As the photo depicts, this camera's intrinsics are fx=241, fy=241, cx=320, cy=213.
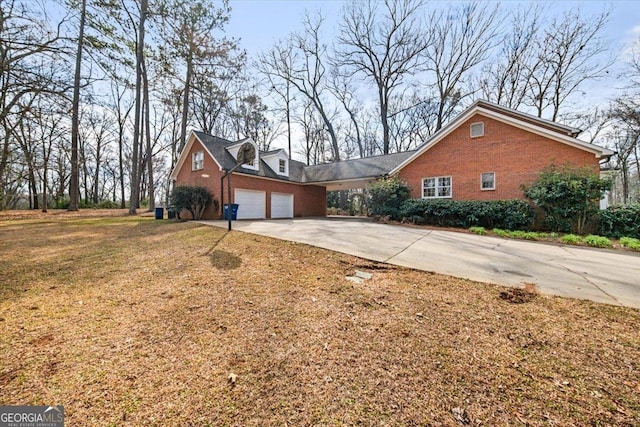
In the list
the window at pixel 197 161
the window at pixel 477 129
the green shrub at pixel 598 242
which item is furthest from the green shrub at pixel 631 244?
the window at pixel 197 161

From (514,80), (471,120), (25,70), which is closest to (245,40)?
(25,70)

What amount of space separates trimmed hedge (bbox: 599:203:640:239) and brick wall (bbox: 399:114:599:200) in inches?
86.0

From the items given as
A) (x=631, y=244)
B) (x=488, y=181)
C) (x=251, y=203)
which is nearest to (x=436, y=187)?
(x=488, y=181)

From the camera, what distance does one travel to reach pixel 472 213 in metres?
10.9

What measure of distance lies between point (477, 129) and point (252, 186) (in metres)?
13.1

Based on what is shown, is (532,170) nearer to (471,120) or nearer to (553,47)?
(471,120)

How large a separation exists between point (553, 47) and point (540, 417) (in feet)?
85.7

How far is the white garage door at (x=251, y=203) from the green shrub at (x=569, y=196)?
1406cm

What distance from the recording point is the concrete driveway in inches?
153

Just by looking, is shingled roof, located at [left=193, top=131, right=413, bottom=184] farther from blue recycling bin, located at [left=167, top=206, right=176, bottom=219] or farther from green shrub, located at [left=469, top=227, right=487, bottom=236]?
green shrub, located at [left=469, top=227, right=487, bottom=236]

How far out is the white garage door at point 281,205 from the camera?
16.9m

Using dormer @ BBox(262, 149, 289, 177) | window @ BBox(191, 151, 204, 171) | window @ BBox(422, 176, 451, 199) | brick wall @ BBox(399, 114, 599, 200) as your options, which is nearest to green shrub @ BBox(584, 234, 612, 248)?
brick wall @ BBox(399, 114, 599, 200)

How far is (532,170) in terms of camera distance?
1124 centimetres

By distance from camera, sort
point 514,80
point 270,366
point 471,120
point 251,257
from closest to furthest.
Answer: point 270,366 < point 251,257 < point 471,120 < point 514,80
